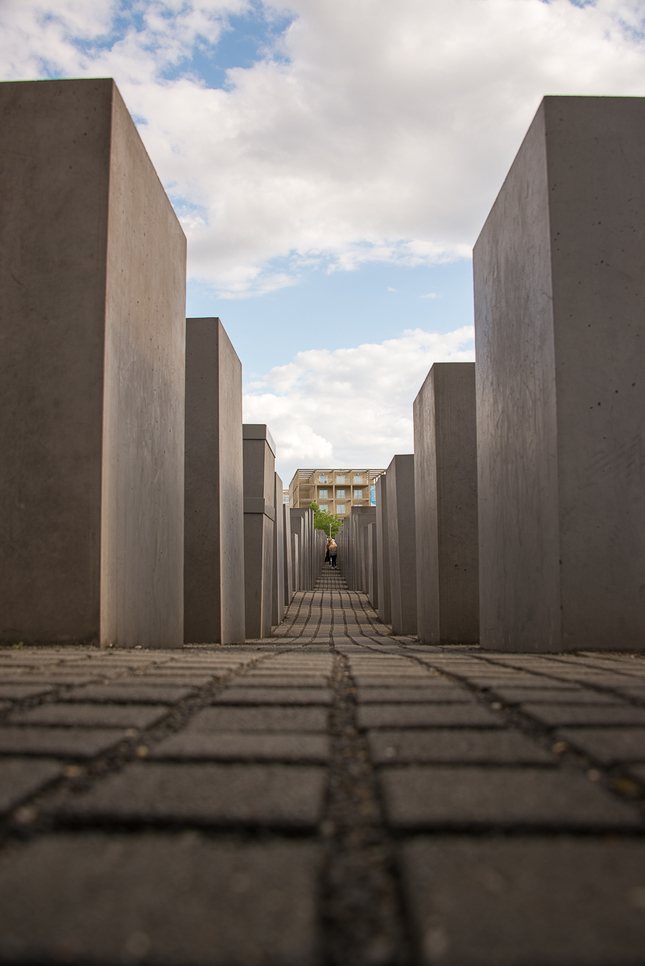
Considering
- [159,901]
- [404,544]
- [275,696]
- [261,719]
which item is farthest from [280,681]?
[404,544]

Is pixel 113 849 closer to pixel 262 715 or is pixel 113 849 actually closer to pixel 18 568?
pixel 262 715

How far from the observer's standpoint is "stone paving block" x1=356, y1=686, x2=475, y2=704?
211 centimetres

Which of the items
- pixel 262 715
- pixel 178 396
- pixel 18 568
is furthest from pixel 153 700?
pixel 178 396

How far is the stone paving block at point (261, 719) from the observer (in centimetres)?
174

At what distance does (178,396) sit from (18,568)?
9.75ft

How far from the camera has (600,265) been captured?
4.43 metres

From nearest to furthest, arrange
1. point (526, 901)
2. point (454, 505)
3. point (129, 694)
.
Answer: point (526, 901), point (129, 694), point (454, 505)

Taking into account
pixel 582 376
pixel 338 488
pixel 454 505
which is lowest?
pixel 454 505

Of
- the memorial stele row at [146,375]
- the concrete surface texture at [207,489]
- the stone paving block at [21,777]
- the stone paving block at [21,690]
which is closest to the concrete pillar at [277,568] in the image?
the concrete surface texture at [207,489]

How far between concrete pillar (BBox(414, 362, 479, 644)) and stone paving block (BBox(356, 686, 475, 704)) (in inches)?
245

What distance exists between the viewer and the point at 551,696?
7.13 feet

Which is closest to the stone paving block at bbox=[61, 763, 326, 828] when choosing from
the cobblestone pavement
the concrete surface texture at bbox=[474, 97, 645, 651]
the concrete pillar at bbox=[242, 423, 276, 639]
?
the cobblestone pavement

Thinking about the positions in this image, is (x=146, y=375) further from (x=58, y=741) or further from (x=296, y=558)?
(x=296, y=558)

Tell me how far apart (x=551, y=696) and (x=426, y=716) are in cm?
54
